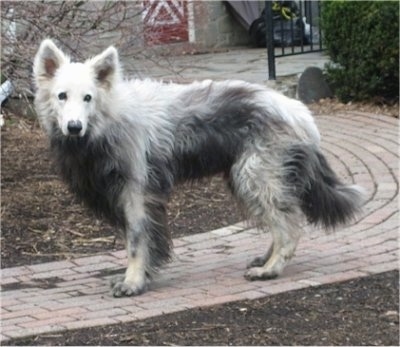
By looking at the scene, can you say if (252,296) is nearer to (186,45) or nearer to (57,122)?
(57,122)

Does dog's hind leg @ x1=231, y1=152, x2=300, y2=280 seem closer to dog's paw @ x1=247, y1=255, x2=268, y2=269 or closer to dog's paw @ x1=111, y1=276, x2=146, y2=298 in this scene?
dog's paw @ x1=247, y1=255, x2=268, y2=269

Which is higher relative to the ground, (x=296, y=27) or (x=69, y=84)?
(x=69, y=84)

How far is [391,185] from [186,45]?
571cm

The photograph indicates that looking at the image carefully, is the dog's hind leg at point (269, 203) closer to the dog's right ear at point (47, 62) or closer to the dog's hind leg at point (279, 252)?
the dog's hind leg at point (279, 252)

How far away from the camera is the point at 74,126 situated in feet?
18.3

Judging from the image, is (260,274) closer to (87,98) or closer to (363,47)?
(87,98)

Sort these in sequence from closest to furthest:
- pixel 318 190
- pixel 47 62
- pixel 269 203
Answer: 1. pixel 47 62
2. pixel 269 203
3. pixel 318 190

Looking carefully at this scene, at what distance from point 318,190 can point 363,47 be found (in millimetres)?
5195

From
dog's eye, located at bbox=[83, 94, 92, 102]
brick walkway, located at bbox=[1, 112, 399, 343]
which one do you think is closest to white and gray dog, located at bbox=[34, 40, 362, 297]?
dog's eye, located at bbox=[83, 94, 92, 102]

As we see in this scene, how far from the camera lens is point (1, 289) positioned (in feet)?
20.4

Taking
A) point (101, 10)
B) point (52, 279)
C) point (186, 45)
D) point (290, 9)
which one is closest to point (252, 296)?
point (52, 279)

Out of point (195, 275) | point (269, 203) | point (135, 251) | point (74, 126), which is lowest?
point (195, 275)

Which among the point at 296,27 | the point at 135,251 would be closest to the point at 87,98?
the point at 135,251

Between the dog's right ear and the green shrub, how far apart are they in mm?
5802
